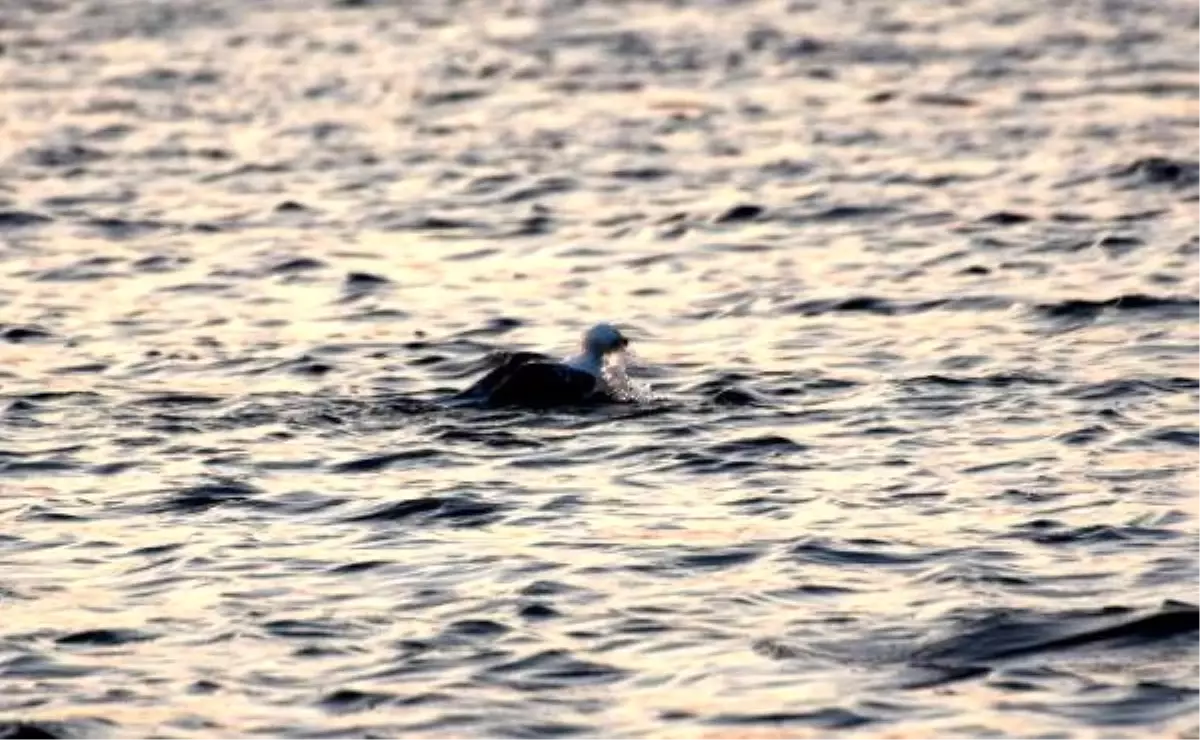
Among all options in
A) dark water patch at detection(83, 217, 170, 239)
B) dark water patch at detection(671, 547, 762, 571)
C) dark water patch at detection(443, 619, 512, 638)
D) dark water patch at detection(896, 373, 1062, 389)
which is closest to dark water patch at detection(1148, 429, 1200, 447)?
dark water patch at detection(896, 373, 1062, 389)

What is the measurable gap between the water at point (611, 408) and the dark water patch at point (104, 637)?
27mm

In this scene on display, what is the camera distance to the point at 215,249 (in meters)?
25.3

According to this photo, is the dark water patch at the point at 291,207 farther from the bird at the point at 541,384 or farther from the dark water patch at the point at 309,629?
the dark water patch at the point at 309,629

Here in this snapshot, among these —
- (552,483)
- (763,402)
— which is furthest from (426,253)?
(552,483)

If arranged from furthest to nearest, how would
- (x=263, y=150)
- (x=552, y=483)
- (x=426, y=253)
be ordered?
(x=263, y=150)
(x=426, y=253)
(x=552, y=483)

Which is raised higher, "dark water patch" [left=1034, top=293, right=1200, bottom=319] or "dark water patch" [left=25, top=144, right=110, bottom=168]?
"dark water patch" [left=25, top=144, right=110, bottom=168]

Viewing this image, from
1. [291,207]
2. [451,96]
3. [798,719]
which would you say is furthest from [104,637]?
[451,96]

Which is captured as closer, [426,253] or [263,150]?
[426,253]

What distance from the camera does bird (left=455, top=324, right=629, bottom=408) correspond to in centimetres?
1898

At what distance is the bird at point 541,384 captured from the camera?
747 inches

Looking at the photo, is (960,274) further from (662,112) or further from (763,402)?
A: (662,112)

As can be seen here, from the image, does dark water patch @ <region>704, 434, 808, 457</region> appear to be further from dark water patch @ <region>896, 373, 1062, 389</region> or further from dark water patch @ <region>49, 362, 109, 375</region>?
dark water patch @ <region>49, 362, 109, 375</region>

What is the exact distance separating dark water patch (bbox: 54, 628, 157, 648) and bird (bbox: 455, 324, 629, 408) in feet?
17.3

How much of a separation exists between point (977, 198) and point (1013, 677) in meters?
13.9
